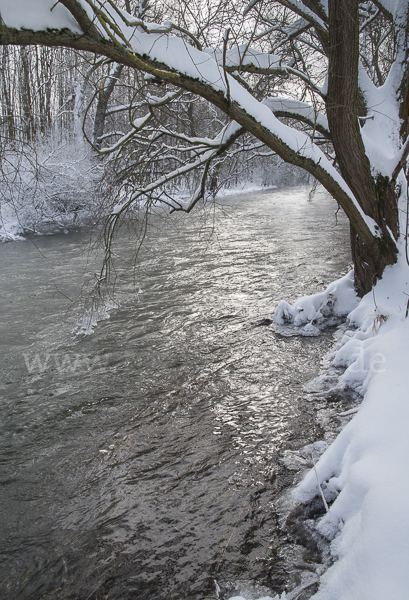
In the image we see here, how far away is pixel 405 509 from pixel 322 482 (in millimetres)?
1093

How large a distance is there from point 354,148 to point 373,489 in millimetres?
4683

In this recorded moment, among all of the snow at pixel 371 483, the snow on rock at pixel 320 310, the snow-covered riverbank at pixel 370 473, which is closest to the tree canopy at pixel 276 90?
the snow on rock at pixel 320 310

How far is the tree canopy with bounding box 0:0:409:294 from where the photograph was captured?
12.6 ft

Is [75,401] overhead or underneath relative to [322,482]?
underneath

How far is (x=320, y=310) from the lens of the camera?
732cm

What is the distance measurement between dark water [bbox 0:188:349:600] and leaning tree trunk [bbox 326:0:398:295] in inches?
58.3

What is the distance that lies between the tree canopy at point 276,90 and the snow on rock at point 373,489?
7.11ft

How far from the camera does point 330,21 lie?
219 inches

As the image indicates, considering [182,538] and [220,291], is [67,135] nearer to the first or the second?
[220,291]

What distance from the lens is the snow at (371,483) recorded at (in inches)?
85.2

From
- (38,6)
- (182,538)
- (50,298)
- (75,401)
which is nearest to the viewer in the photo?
(182,538)

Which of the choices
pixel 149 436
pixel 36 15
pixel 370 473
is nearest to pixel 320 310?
pixel 149 436

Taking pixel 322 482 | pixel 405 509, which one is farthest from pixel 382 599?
pixel 322 482

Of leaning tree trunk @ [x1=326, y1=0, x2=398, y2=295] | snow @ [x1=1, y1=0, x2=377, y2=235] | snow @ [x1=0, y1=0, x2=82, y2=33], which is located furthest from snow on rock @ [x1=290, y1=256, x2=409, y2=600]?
snow @ [x1=0, y1=0, x2=82, y2=33]
